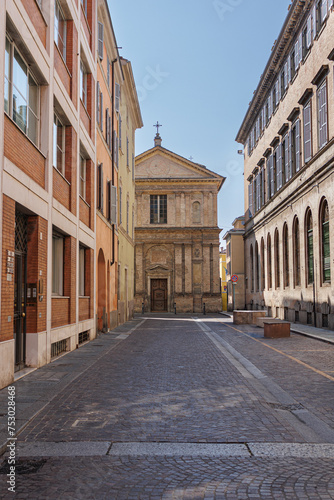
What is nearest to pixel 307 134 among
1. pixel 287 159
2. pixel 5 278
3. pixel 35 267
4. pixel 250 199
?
pixel 287 159

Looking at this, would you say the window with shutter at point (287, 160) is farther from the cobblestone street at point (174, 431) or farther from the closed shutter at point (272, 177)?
the cobblestone street at point (174, 431)

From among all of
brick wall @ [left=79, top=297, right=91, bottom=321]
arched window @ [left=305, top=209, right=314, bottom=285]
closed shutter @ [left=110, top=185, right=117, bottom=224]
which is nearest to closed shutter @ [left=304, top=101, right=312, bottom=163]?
arched window @ [left=305, top=209, right=314, bottom=285]

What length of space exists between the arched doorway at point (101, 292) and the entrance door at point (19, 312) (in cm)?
1031

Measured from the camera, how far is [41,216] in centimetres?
1084

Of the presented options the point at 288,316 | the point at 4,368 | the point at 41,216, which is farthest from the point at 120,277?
the point at 4,368

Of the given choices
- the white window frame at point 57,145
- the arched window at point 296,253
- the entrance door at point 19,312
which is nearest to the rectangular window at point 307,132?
the arched window at point 296,253

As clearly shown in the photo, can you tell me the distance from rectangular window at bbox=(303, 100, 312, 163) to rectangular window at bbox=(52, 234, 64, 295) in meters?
14.1

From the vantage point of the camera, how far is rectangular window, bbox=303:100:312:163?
78.3 feet

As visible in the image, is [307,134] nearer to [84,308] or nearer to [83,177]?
[83,177]

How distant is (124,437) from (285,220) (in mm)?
25427

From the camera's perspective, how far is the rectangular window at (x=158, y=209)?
4872 centimetres

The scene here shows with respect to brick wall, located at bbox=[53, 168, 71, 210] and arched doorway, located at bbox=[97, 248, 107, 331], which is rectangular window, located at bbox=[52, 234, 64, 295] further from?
arched doorway, located at bbox=[97, 248, 107, 331]

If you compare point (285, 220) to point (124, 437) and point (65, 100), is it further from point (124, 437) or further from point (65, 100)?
point (124, 437)

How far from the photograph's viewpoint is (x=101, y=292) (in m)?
21.2
